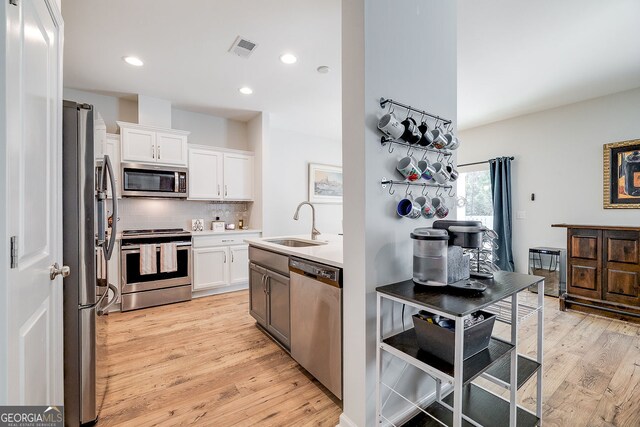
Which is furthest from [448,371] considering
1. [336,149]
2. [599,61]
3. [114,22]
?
[336,149]

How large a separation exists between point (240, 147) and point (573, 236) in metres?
4.94

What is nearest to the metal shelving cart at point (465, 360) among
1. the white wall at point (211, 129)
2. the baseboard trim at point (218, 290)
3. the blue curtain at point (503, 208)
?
the baseboard trim at point (218, 290)

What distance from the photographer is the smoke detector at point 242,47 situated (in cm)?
253

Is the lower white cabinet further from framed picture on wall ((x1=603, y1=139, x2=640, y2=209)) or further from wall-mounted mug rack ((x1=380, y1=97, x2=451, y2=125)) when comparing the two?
framed picture on wall ((x1=603, y1=139, x2=640, y2=209))

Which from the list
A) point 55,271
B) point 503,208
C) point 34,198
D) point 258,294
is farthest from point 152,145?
point 503,208

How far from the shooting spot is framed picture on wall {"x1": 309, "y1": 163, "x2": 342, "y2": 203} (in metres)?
5.50

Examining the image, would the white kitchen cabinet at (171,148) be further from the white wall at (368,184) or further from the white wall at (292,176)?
the white wall at (368,184)

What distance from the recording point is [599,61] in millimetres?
2801

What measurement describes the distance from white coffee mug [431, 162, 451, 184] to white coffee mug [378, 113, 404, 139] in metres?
0.44

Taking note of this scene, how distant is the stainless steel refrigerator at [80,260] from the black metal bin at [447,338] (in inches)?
69.7

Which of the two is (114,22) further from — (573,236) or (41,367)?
(573,236)

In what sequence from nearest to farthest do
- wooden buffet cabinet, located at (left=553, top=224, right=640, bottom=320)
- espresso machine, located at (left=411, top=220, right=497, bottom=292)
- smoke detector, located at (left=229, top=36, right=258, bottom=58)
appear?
espresso machine, located at (left=411, top=220, right=497, bottom=292) → smoke detector, located at (left=229, top=36, right=258, bottom=58) → wooden buffet cabinet, located at (left=553, top=224, right=640, bottom=320)

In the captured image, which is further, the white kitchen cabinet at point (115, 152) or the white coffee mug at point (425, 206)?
the white kitchen cabinet at point (115, 152)

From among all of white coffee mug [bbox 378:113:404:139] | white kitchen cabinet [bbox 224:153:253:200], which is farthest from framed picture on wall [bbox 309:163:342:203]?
white coffee mug [bbox 378:113:404:139]
